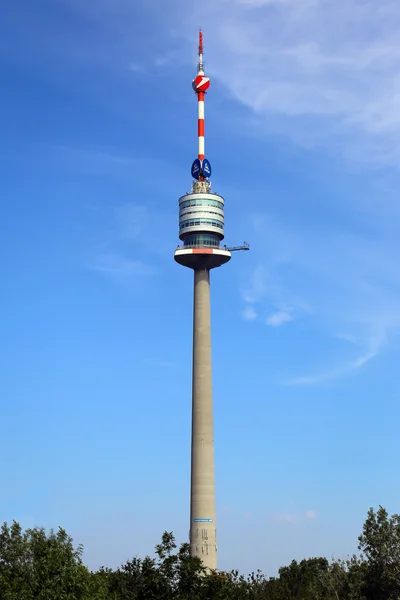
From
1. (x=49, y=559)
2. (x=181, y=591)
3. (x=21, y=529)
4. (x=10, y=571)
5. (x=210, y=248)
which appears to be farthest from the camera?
(x=210, y=248)

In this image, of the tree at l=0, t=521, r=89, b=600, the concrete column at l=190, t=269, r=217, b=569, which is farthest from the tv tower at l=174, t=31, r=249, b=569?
the tree at l=0, t=521, r=89, b=600

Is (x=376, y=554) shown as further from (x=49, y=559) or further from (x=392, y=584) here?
(x=49, y=559)

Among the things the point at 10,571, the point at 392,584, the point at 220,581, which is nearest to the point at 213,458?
the point at 392,584

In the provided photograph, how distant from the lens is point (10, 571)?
340 ft

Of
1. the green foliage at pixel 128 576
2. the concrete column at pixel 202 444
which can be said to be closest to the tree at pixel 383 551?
the green foliage at pixel 128 576

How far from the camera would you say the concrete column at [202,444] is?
182 meters

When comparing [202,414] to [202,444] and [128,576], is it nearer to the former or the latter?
[202,444]

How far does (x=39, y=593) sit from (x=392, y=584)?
6951 cm

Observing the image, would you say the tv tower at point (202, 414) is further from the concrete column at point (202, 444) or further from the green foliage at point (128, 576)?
the green foliage at point (128, 576)

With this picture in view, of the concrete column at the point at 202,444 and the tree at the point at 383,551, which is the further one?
the concrete column at the point at 202,444

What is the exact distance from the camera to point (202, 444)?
611 ft

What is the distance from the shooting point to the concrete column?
182375mm

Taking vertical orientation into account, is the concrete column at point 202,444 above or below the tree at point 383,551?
above

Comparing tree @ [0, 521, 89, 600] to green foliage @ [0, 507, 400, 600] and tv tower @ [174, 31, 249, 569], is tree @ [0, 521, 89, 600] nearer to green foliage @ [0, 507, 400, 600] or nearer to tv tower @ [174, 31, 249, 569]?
green foliage @ [0, 507, 400, 600]
